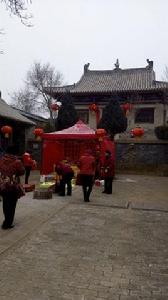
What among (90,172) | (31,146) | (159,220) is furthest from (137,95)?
(159,220)

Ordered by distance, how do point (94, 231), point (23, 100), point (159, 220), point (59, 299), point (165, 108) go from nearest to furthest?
point (59, 299)
point (94, 231)
point (159, 220)
point (165, 108)
point (23, 100)

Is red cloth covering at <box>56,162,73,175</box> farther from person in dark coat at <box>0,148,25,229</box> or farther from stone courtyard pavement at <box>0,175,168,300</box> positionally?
person in dark coat at <box>0,148,25,229</box>

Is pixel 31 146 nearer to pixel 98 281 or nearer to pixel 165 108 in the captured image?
pixel 165 108

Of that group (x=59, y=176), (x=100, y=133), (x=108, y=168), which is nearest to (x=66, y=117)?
(x=100, y=133)

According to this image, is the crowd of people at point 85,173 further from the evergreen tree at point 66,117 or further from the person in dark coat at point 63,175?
the evergreen tree at point 66,117

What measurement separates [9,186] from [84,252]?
2.23 metres

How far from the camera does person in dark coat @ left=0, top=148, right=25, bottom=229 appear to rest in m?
7.75

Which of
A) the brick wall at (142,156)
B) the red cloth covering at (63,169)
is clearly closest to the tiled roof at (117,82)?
the brick wall at (142,156)

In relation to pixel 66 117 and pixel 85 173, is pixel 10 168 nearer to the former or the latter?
pixel 85 173

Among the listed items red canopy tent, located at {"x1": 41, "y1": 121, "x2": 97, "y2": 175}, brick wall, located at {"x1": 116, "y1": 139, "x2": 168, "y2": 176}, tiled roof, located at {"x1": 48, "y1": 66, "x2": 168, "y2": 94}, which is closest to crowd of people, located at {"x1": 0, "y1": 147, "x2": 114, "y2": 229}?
red canopy tent, located at {"x1": 41, "y1": 121, "x2": 97, "y2": 175}

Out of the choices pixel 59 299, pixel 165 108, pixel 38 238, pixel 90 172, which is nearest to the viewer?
pixel 59 299

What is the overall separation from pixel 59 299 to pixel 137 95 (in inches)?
1053

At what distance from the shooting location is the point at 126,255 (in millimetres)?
6324

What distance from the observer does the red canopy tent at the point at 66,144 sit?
17172mm
